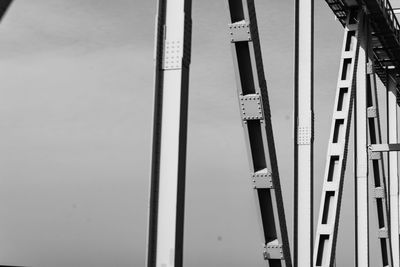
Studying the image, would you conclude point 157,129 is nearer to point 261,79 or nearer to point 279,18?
point 261,79

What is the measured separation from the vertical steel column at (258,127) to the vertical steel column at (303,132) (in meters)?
2.44

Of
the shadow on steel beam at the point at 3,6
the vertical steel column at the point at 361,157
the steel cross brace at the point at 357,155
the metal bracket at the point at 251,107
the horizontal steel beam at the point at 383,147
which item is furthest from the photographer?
the horizontal steel beam at the point at 383,147

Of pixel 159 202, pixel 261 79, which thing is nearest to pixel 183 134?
pixel 159 202

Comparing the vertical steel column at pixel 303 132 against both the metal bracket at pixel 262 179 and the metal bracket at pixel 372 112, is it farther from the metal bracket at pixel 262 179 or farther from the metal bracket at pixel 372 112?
the metal bracket at pixel 372 112

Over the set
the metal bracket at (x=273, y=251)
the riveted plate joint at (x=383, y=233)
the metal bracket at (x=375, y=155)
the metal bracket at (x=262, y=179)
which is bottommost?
the metal bracket at (x=273, y=251)

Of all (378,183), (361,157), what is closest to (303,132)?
(361,157)

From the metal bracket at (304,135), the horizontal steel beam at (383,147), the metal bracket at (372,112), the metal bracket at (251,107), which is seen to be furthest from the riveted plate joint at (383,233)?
the metal bracket at (251,107)

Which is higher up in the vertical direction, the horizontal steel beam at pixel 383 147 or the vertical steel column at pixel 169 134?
the horizontal steel beam at pixel 383 147

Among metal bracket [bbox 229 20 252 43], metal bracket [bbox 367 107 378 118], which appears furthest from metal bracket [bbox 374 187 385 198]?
metal bracket [bbox 229 20 252 43]

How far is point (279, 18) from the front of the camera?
15.4m

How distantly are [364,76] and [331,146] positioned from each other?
4.21 m

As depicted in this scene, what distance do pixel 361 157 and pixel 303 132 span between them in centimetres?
583

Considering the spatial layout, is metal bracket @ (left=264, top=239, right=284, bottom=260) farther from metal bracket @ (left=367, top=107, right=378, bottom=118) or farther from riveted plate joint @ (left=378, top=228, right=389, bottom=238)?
riveted plate joint @ (left=378, top=228, right=389, bottom=238)

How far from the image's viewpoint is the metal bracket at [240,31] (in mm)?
8594
